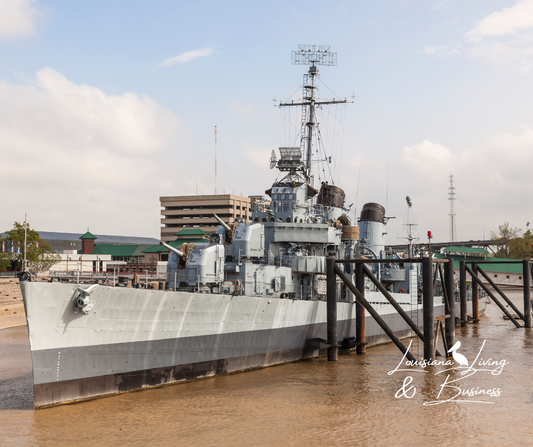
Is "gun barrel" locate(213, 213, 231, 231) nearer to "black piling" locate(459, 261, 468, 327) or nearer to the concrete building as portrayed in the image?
"black piling" locate(459, 261, 468, 327)

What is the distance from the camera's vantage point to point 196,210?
8269cm

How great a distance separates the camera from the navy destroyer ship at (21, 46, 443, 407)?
511 inches

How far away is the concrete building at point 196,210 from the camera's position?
81562mm

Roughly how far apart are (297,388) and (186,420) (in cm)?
440

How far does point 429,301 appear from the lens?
61.6 ft

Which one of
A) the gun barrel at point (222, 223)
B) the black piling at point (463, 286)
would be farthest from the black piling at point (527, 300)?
the gun barrel at point (222, 223)

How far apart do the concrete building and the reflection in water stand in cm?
6369

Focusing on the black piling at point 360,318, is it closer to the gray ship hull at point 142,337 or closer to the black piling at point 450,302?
the black piling at point 450,302

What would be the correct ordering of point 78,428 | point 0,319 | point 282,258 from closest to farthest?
1. point 78,428
2. point 282,258
3. point 0,319

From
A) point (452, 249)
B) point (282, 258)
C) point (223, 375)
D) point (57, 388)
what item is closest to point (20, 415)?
point (57, 388)

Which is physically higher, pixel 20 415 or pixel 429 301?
pixel 429 301

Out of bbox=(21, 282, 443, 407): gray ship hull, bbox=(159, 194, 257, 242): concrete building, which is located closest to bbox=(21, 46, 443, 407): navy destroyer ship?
bbox=(21, 282, 443, 407): gray ship hull

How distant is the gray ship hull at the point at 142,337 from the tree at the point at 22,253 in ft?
103

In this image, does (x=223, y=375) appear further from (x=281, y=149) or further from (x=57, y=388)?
(x=281, y=149)
